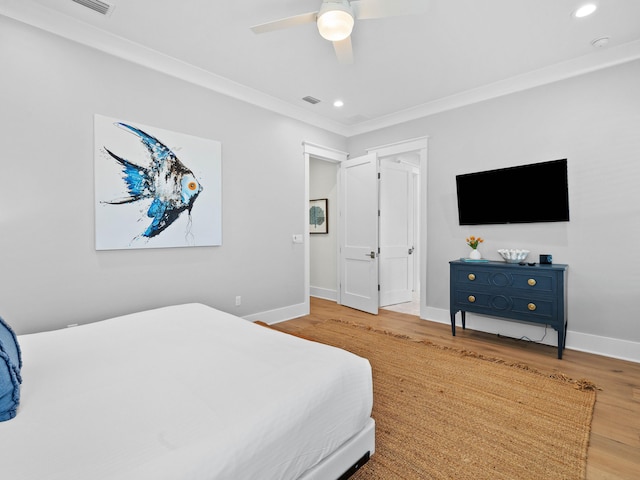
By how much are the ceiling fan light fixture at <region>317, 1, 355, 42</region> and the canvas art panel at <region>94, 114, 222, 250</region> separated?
184 cm

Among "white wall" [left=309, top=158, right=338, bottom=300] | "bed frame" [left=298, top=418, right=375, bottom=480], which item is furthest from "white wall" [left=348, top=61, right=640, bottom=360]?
"bed frame" [left=298, top=418, right=375, bottom=480]

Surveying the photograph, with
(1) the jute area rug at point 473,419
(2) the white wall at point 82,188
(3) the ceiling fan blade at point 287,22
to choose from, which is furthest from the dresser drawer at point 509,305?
(3) the ceiling fan blade at point 287,22

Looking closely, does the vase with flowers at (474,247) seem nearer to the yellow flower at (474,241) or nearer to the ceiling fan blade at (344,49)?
the yellow flower at (474,241)

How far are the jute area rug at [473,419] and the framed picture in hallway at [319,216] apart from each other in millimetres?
3102

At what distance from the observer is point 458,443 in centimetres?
177

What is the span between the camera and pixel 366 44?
2.79 m

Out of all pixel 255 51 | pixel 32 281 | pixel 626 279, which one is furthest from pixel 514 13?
pixel 32 281

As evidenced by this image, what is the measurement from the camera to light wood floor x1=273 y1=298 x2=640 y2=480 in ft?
5.47

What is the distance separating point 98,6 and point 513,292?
4.28m

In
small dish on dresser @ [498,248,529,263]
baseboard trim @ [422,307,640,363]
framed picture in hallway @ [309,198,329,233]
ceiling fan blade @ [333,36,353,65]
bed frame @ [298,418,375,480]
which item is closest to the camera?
bed frame @ [298,418,375,480]

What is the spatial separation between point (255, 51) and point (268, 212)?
175 cm

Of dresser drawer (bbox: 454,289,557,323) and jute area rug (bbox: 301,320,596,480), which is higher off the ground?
dresser drawer (bbox: 454,289,557,323)

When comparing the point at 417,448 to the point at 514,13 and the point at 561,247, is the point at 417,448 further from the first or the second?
the point at 514,13

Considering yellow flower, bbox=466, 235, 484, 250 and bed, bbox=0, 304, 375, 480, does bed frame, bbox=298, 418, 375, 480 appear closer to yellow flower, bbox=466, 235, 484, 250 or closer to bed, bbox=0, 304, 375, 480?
bed, bbox=0, 304, 375, 480
